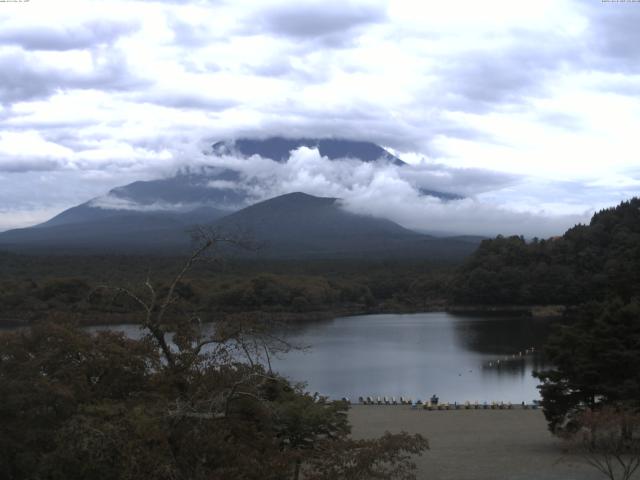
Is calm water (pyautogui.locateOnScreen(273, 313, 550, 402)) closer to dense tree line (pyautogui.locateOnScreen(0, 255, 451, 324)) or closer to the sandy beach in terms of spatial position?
the sandy beach

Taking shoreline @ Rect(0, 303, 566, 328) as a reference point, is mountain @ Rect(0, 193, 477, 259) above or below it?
above

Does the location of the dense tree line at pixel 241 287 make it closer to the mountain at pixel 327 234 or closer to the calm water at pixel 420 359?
the calm water at pixel 420 359

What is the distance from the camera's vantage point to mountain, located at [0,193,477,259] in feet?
371

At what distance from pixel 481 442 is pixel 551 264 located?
157 ft

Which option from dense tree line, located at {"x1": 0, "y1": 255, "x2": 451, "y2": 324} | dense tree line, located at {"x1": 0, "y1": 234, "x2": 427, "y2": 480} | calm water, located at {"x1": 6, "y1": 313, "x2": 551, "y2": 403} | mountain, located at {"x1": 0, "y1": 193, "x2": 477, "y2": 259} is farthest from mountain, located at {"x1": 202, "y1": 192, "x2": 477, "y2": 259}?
dense tree line, located at {"x1": 0, "y1": 234, "x2": 427, "y2": 480}

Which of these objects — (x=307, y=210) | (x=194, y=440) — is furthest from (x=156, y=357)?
(x=307, y=210)

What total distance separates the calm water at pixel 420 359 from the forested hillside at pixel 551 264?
8.80 meters

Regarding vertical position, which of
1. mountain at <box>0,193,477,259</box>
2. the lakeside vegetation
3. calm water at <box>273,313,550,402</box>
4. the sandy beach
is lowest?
calm water at <box>273,313,550,402</box>

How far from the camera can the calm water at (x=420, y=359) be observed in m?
25.0

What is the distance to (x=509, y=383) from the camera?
1012 inches

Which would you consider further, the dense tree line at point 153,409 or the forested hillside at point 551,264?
the forested hillside at point 551,264

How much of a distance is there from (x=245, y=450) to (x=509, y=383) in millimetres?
20937

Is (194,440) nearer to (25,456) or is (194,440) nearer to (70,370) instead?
(25,456)

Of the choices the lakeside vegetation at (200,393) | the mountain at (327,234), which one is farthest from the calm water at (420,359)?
the mountain at (327,234)
